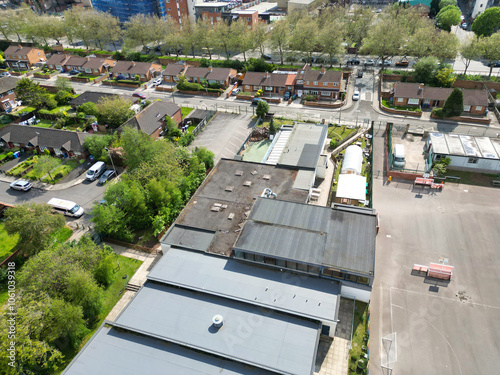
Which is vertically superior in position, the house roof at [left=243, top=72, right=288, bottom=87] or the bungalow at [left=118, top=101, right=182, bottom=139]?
the house roof at [left=243, top=72, right=288, bottom=87]

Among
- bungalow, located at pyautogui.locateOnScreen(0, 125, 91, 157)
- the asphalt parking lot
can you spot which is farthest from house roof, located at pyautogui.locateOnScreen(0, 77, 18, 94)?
the asphalt parking lot

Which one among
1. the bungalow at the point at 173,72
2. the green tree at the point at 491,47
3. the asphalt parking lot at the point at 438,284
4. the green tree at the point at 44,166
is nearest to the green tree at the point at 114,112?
the green tree at the point at 44,166

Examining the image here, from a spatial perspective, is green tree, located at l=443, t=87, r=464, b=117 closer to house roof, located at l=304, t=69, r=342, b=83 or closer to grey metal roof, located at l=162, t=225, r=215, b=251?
house roof, located at l=304, t=69, r=342, b=83

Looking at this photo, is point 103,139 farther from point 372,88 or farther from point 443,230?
point 372,88

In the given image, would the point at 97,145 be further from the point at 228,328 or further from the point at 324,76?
the point at 324,76

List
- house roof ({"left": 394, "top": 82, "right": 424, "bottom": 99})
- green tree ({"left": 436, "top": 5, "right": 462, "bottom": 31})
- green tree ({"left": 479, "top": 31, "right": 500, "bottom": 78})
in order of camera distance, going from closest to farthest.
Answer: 1. house roof ({"left": 394, "top": 82, "right": 424, "bottom": 99})
2. green tree ({"left": 479, "top": 31, "right": 500, "bottom": 78})
3. green tree ({"left": 436, "top": 5, "right": 462, "bottom": 31})

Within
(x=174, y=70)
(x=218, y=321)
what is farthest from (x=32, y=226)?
(x=174, y=70)
